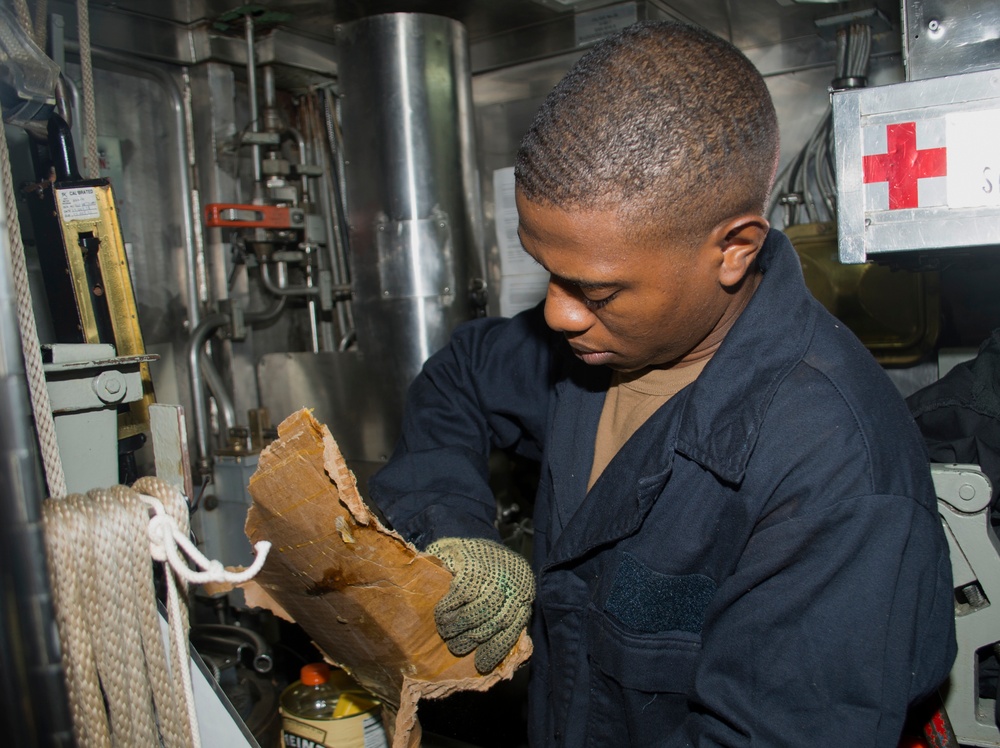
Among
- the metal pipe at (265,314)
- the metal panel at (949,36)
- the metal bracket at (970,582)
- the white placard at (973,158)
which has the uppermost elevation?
the metal panel at (949,36)

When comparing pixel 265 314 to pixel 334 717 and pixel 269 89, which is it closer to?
pixel 269 89

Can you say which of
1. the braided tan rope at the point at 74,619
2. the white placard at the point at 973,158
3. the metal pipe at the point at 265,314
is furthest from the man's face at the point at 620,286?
the metal pipe at the point at 265,314

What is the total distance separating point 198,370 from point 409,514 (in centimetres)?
101

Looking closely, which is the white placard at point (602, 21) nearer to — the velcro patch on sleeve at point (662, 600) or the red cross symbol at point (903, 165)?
the red cross symbol at point (903, 165)

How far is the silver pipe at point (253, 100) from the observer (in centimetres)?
210

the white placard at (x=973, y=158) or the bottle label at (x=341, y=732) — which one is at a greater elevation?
the white placard at (x=973, y=158)

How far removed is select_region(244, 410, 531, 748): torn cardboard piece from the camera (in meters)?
0.93

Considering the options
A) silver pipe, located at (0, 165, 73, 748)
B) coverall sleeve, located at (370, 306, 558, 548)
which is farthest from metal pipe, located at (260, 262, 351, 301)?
silver pipe, located at (0, 165, 73, 748)

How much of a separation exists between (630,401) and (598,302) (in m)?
0.30

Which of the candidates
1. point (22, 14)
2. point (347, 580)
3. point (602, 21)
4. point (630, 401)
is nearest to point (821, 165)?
point (602, 21)

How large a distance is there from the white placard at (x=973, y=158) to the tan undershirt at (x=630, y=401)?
47cm

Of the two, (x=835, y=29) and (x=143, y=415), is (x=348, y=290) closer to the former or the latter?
(x=143, y=415)

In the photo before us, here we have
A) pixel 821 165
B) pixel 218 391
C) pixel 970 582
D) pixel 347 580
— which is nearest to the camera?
pixel 347 580

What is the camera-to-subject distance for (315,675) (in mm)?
1615
